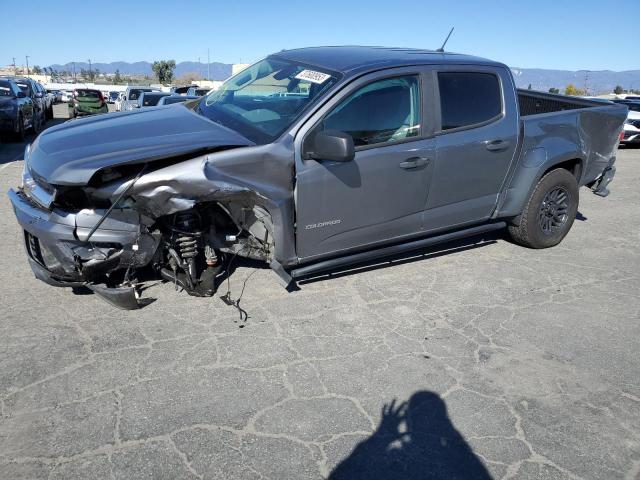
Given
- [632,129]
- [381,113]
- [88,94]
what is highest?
[381,113]

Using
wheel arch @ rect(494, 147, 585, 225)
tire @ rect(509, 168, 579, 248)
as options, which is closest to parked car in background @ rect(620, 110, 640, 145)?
tire @ rect(509, 168, 579, 248)

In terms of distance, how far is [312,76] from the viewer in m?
4.20

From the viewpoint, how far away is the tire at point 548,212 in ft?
17.5

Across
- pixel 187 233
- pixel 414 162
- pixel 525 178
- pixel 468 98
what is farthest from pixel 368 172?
pixel 525 178

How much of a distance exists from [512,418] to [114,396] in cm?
229

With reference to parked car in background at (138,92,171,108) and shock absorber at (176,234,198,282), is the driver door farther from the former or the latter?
parked car in background at (138,92,171,108)

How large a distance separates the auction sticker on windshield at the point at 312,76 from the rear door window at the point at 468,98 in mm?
1011

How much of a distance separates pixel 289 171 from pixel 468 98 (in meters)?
1.89

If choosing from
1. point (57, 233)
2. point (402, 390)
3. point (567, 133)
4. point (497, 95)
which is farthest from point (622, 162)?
point (57, 233)

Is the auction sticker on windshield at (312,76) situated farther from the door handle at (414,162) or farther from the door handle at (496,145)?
the door handle at (496,145)

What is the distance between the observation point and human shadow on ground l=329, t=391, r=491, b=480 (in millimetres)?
2561

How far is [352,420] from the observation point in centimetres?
290

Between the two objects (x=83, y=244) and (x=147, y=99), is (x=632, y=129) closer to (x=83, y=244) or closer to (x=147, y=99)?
(x=147, y=99)

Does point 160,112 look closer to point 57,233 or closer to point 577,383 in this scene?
point 57,233
